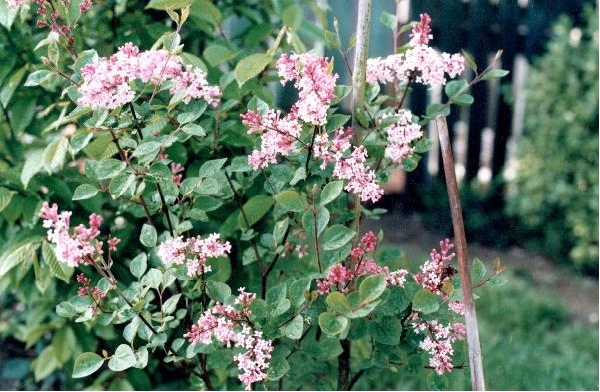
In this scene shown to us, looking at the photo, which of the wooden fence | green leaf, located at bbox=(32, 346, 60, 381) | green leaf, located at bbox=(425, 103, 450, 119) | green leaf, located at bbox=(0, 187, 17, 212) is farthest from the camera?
the wooden fence

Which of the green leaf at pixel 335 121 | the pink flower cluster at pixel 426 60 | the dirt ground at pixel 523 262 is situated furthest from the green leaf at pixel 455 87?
the dirt ground at pixel 523 262

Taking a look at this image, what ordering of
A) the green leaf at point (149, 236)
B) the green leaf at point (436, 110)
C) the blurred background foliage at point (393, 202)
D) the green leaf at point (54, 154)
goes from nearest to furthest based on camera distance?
1. the green leaf at point (149, 236)
2. the green leaf at point (436, 110)
3. the green leaf at point (54, 154)
4. the blurred background foliage at point (393, 202)

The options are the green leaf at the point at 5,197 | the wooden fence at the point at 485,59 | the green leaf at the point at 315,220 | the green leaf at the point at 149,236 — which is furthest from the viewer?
the wooden fence at the point at 485,59

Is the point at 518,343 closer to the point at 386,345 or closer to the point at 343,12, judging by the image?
the point at 386,345

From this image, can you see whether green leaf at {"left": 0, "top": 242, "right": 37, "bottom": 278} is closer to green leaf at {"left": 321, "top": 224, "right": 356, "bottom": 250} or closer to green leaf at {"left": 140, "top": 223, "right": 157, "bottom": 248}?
green leaf at {"left": 140, "top": 223, "right": 157, "bottom": 248}

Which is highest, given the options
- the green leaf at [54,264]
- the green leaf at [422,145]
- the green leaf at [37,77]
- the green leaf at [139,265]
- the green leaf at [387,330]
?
the green leaf at [37,77]

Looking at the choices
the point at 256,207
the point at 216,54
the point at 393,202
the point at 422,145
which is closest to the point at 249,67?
the point at 216,54

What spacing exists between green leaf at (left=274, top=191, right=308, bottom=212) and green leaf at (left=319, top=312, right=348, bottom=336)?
0.21 m

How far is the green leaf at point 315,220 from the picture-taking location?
1361 millimetres

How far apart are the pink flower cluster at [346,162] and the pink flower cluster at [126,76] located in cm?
29

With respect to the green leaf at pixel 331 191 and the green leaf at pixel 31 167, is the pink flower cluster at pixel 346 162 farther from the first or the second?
the green leaf at pixel 31 167

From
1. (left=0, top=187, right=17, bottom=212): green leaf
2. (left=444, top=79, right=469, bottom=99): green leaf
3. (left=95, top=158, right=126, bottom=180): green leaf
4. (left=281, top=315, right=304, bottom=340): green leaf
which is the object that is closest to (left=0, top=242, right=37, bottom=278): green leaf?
(left=0, top=187, right=17, bottom=212): green leaf

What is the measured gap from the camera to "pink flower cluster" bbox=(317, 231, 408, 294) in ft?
4.50

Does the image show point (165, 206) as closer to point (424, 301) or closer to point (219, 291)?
point (219, 291)
